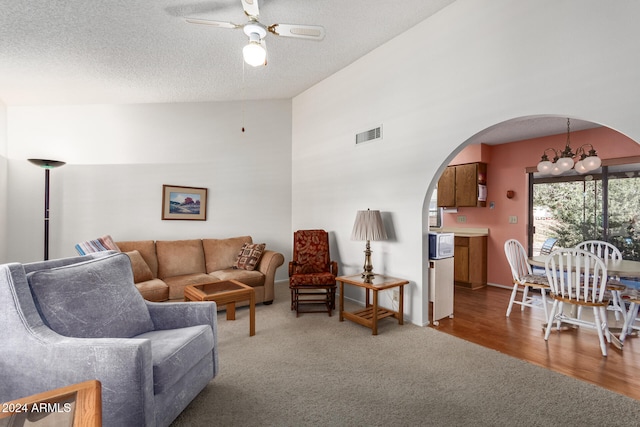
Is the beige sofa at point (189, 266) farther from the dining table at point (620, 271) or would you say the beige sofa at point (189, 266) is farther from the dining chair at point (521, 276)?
the dining table at point (620, 271)

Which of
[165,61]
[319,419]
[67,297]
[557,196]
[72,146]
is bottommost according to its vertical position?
[319,419]

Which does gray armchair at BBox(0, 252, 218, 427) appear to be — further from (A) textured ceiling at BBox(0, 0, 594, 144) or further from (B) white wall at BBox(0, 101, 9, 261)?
(B) white wall at BBox(0, 101, 9, 261)

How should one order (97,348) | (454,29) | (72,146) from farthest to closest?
(72,146) → (454,29) → (97,348)

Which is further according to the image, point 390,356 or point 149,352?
point 390,356

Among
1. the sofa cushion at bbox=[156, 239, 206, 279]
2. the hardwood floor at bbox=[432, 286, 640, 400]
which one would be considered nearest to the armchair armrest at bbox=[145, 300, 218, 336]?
the sofa cushion at bbox=[156, 239, 206, 279]

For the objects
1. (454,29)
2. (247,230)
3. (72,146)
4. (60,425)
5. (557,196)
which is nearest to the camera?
(60,425)

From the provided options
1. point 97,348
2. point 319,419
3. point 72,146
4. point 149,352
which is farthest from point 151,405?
point 72,146

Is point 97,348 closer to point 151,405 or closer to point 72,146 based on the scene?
point 151,405

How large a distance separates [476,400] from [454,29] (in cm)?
329

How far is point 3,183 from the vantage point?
4023 millimetres

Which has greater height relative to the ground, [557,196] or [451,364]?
[557,196]

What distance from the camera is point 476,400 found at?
200 cm

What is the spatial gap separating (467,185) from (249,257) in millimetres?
4005

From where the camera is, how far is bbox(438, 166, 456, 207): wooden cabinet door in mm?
5582
